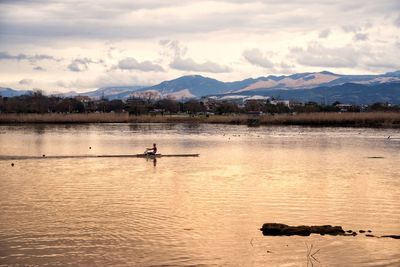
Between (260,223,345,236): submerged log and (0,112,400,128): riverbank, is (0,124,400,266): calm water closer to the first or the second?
(260,223,345,236): submerged log

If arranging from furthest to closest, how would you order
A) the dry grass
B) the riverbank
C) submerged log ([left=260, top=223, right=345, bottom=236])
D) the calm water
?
1. the riverbank
2. the dry grass
3. submerged log ([left=260, top=223, right=345, bottom=236])
4. the calm water

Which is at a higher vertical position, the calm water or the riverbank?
the riverbank

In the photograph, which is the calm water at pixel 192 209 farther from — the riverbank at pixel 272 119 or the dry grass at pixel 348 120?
the riverbank at pixel 272 119

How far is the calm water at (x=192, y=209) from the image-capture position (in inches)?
607

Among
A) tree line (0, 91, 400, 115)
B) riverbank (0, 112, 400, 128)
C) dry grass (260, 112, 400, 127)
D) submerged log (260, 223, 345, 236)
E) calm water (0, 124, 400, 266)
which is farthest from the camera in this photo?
tree line (0, 91, 400, 115)

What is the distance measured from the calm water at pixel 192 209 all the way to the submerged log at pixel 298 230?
1.12ft

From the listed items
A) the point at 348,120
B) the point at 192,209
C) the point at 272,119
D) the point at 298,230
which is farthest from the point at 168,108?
the point at 298,230

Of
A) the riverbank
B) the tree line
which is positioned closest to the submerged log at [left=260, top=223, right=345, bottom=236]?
the riverbank

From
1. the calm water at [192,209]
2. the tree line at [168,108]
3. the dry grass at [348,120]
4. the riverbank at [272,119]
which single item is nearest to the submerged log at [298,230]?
the calm water at [192,209]

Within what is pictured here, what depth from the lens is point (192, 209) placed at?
69.9ft

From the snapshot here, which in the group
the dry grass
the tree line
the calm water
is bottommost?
the calm water

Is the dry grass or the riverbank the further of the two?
the riverbank

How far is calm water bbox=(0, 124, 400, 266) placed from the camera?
15.4 m

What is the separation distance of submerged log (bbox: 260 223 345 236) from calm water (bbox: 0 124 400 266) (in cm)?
34
